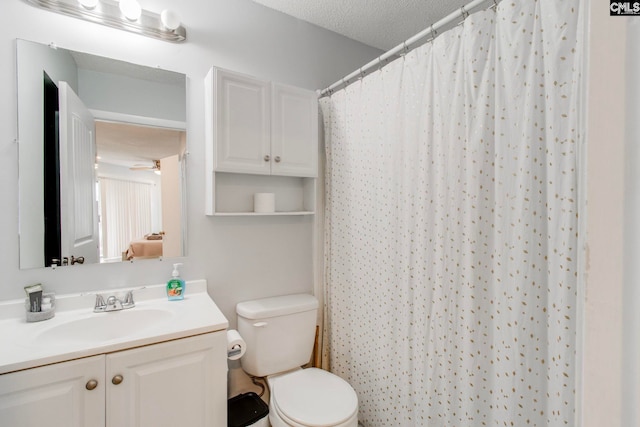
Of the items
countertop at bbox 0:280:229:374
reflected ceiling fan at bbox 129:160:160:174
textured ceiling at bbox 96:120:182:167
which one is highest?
textured ceiling at bbox 96:120:182:167

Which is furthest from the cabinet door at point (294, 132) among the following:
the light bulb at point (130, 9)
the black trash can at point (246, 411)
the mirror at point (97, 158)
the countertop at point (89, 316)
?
the black trash can at point (246, 411)

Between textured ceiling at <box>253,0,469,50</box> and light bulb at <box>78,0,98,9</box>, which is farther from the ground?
textured ceiling at <box>253,0,469,50</box>

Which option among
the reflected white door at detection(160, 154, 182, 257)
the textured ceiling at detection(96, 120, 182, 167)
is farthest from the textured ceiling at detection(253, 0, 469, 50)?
the reflected white door at detection(160, 154, 182, 257)

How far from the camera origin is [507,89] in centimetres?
101

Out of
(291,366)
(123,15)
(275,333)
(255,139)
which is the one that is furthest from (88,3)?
(291,366)

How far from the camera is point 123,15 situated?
1434 millimetres

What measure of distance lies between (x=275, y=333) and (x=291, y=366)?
24 centimetres

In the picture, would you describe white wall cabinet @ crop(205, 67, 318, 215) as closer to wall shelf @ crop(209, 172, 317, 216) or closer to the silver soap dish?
wall shelf @ crop(209, 172, 317, 216)

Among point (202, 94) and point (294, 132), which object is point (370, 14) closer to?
point (294, 132)

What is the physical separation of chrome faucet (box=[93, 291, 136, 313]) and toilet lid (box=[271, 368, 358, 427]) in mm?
806

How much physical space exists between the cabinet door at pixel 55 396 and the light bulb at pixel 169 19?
1451 mm

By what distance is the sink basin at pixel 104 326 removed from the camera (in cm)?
122

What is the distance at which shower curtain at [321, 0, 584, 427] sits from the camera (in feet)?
→ 2.91

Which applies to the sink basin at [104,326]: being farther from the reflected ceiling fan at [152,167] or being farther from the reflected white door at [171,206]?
the reflected ceiling fan at [152,167]
